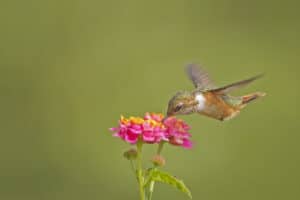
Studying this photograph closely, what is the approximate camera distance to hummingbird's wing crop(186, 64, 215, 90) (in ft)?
8.96

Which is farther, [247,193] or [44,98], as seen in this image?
[44,98]

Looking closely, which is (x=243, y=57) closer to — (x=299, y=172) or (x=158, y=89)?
(x=158, y=89)

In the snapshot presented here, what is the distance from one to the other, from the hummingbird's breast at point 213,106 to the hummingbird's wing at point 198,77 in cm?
10

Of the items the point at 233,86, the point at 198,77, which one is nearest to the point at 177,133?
the point at 233,86

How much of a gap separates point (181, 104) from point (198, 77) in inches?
Result: 15.5

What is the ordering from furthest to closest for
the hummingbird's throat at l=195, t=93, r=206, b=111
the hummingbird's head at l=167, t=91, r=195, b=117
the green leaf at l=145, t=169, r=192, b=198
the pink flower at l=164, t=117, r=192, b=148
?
Result: 1. the hummingbird's throat at l=195, t=93, r=206, b=111
2. the hummingbird's head at l=167, t=91, r=195, b=117
3. the pink flower at l=164, t=117, r=192, b=148
4. the green leaf at l=145, t=169, r=192, b=198

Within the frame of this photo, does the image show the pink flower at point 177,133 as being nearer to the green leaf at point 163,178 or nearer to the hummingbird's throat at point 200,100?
the green leaf at point 163,178

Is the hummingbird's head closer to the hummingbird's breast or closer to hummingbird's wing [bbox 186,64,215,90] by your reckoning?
the hummingbird's breast

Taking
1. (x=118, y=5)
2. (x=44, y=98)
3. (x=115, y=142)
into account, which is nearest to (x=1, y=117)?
(x=44, y=98)

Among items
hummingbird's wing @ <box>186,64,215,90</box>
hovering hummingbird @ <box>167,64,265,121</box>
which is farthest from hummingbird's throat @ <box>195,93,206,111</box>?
hummingbird's wing @ <box>186,64,215,90</box>

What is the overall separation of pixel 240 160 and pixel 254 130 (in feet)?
0.83

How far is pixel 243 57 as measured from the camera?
5754 mm

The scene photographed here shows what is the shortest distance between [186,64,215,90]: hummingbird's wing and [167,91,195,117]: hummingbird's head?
10.7 inches

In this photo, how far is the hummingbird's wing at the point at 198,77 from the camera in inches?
107
